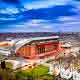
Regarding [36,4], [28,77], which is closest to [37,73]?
[28,77]

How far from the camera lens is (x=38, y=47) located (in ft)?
8.42

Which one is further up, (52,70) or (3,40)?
(3,40)

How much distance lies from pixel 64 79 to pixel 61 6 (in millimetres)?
622

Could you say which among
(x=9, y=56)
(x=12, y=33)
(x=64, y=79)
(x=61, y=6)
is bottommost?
(x=64, y=79)

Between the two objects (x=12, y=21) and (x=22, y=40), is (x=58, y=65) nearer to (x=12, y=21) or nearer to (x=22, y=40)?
(x=22, y=40)

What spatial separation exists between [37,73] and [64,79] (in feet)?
0.79

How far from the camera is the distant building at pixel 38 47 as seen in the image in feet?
8.26

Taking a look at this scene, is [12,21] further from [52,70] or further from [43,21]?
[52,70]

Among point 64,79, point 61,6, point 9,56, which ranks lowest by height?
point 64,79

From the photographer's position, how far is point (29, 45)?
258 centimetres

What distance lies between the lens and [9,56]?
2.66m

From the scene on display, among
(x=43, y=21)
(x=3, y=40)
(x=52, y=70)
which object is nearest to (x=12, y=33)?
(x=3, y=40)

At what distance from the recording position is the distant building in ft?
8.26

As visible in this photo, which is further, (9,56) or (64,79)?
(9,56)
